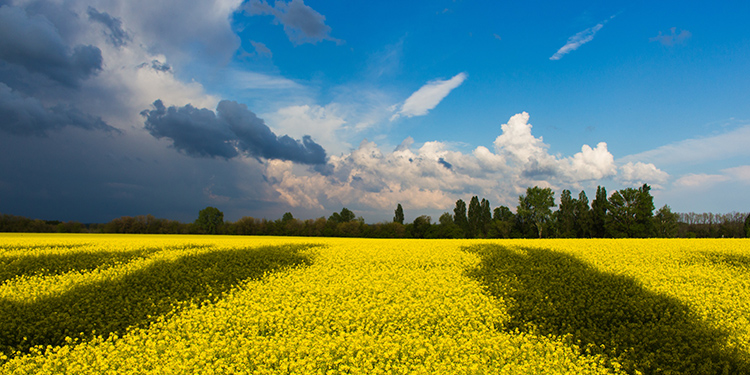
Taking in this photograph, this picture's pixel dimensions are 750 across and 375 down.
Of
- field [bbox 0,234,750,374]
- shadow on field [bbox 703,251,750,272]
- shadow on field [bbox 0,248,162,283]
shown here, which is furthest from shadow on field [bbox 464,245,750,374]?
shadow on field [bbox 0,248,162,283]

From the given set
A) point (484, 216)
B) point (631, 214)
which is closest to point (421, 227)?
point (484, 216)

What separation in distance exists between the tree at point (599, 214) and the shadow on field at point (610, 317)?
69228 millimetres

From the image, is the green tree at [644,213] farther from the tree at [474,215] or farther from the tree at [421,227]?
the tree at [421,227]

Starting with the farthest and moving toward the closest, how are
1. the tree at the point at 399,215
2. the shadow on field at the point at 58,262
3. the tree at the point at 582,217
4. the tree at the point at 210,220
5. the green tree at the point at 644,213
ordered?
the tree at the point at 399,215, the tree at the point at 210,220, the tree at the point at 582,217, the green tree at the point at 644,213, the shadow on field at the point at 58,262

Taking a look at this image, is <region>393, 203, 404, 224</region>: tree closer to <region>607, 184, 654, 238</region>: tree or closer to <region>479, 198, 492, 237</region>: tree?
<region>479, 198, 492, 237</region>: tree

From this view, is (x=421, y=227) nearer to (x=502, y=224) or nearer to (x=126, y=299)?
(x=502, y=224)

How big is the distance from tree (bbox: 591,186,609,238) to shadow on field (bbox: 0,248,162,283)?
87342 millimetres

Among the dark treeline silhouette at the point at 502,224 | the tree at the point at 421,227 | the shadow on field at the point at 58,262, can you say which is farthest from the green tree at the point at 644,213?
the shadow on field at the point at 58,262

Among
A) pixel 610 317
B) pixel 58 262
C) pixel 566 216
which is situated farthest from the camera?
pixel 566 216

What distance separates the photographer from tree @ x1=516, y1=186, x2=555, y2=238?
90125 millimetres

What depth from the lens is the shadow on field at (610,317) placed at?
12.7 meters

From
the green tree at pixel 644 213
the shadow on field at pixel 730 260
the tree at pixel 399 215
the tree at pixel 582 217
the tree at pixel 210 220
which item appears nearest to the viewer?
the shadow on field at pixel 730 260

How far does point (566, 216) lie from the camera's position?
3474 inches

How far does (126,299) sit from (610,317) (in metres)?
22.5
